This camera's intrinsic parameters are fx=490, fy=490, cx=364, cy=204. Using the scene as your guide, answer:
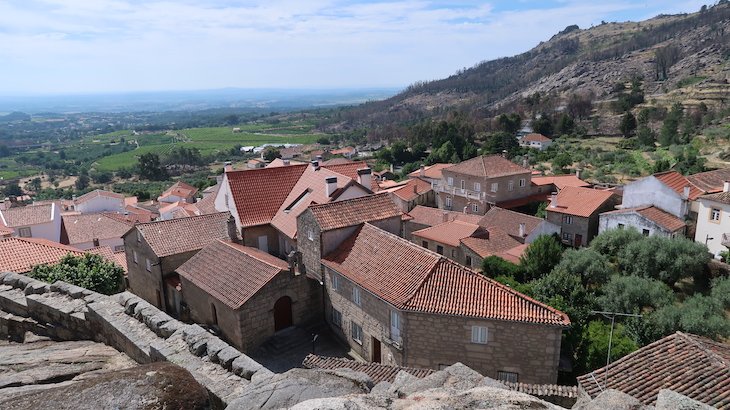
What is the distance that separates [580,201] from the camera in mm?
39000

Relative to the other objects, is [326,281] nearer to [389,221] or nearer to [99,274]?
[389,221]

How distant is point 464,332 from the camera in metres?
17.0

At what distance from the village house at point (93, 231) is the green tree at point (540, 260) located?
30.9 meters

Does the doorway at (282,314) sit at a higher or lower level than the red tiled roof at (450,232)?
higher

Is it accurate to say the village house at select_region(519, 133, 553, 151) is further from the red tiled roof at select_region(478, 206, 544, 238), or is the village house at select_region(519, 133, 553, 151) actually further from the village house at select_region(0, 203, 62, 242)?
the village house at select_region(0, 203, 62, 242)

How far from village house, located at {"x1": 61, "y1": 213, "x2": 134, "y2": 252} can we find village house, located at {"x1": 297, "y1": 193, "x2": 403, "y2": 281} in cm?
2397

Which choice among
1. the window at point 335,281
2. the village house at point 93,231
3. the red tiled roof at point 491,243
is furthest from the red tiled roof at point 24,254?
the red tiled roof at point 491,243

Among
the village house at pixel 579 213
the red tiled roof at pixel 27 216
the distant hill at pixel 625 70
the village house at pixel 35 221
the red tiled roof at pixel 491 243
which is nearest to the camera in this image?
the red tiled roof at pixel 491 243

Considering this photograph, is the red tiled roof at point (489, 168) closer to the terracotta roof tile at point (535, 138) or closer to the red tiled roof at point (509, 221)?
the red tiled roof at point (509, 221)

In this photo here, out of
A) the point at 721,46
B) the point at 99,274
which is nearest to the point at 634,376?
the point at 99,274

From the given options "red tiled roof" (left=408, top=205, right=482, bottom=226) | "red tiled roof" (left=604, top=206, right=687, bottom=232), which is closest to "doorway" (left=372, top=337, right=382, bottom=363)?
"red tiled roof" (left=408, top=205, right=482, bottom=226)

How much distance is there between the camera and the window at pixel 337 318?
21.1 meters

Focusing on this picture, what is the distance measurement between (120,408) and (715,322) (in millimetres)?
22784

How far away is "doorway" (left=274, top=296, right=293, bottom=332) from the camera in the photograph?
68.0 feet
